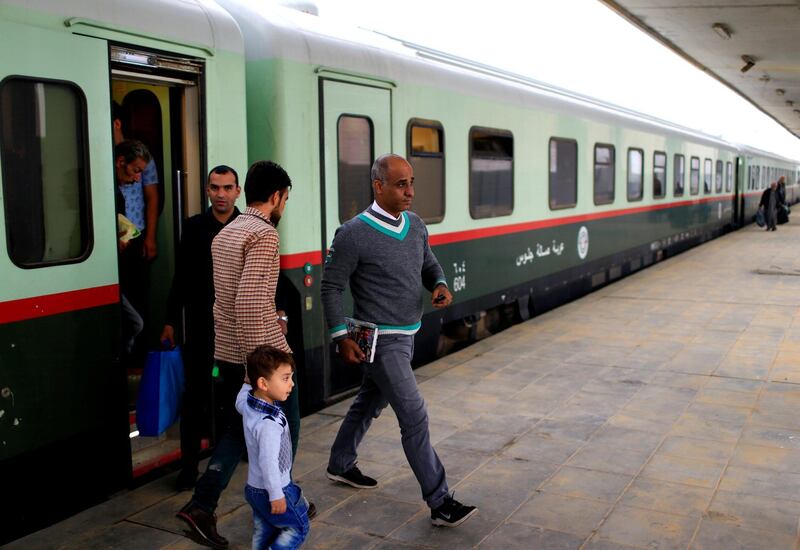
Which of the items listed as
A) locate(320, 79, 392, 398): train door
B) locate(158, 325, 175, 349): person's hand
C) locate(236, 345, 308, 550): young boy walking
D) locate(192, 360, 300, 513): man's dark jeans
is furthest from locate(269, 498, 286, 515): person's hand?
locate(320, 79, 392, 398): train door

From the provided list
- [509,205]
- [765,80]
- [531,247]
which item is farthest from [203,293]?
[765,80]

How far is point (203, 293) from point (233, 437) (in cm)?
85

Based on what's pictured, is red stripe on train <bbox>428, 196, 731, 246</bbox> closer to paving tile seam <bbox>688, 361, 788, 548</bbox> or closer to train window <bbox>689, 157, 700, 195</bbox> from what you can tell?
paving tile seam <bbox>688, 361, 788, 548</bbox>

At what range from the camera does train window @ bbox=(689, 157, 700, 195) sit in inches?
768

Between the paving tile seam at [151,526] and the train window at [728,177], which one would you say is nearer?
the paving tile seam at [151,526]

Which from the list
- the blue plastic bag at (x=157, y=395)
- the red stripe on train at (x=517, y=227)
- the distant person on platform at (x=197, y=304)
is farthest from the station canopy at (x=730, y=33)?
the blue plastic bag at (x=157, y=395)

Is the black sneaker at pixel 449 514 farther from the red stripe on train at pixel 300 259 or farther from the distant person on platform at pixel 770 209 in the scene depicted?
the distant person on platform at pixel 770 209

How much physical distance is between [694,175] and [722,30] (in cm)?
623

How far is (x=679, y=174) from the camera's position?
717 inches

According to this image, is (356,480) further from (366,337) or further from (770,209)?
(770,209)

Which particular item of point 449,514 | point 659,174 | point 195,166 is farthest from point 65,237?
point 659,174

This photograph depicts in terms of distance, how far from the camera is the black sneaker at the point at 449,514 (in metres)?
4.15

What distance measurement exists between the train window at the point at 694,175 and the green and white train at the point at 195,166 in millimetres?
10260

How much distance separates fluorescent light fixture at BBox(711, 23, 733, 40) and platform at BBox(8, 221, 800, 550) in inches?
258
